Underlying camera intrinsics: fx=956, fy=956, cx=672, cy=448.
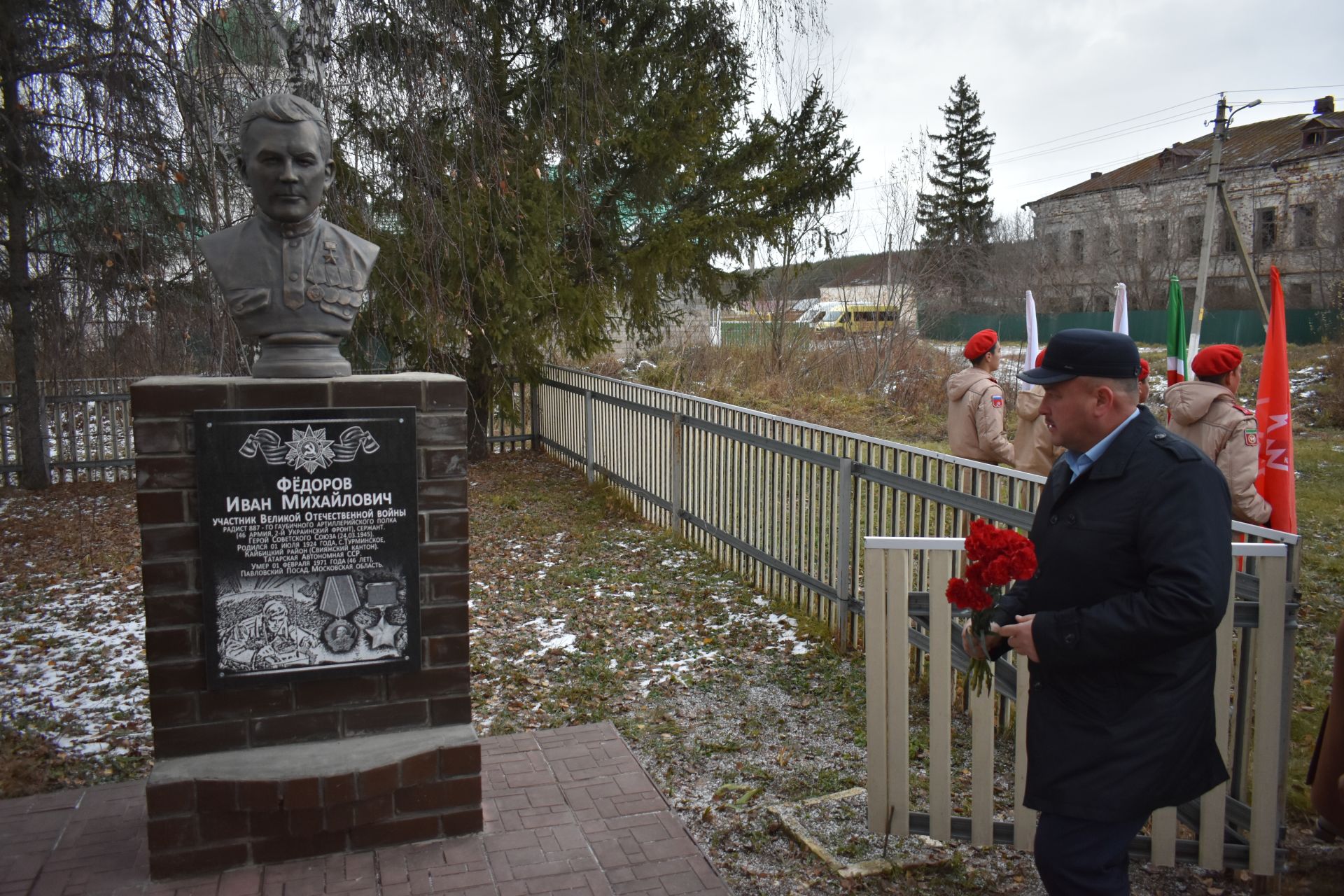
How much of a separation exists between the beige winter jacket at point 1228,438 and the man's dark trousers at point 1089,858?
391 cm

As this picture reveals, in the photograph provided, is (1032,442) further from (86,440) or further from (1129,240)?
(1129,240)

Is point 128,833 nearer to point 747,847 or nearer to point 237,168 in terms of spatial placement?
point 747,847

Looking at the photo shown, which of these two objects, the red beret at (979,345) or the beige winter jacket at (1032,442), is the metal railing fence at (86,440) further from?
the beige winter jacket at (1032,442)

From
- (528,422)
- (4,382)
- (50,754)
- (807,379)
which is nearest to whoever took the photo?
(50,754)

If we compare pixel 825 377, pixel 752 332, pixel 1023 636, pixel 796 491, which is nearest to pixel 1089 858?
pixel 1023 636

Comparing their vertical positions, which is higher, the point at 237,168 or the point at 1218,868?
the point at 237,168

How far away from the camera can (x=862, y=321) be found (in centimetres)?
2014

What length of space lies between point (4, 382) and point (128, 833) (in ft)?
35.2

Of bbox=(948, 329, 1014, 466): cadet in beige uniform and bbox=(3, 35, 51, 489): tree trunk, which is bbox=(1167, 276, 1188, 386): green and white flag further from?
bbox=(3, 35, 51, 489): tree trunk

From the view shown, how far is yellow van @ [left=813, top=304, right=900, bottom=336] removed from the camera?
61.8 ft

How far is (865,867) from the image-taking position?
3.46 meters

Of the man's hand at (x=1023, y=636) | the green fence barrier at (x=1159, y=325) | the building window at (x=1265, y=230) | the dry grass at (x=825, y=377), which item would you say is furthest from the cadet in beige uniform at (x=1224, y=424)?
the building window at (x=1265, y=230)

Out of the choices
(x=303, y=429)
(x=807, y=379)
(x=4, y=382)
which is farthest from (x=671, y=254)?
(x=303, y=429)

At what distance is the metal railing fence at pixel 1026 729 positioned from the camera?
10.1 ft
